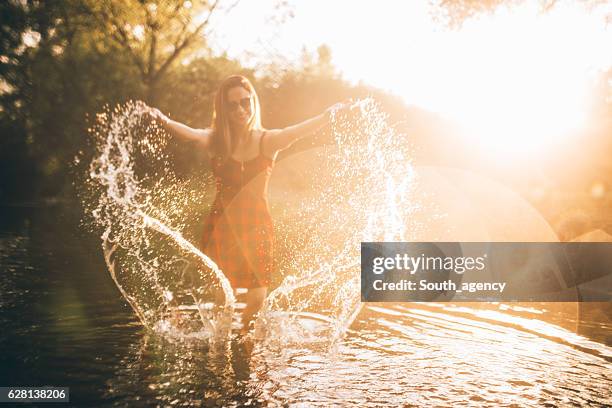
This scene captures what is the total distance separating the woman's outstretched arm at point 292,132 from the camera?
5.27 metres

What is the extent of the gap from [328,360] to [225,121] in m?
2.45

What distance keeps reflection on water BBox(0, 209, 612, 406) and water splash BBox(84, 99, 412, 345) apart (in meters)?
0.48

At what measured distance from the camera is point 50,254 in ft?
41.8

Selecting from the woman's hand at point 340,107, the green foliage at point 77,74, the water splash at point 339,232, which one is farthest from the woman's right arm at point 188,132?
the green foliage at point 77,74

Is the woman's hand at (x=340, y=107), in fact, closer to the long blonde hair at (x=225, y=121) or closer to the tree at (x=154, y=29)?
the long blonde hair at (x=225, y=121)

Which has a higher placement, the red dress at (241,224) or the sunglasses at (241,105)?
the sunglasses at (241,105)

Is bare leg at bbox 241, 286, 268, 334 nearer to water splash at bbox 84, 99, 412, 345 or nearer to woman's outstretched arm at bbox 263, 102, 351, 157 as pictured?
water splash at bbox 84, 99, 412, 345

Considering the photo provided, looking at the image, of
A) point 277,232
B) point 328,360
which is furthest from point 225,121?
point 277,232

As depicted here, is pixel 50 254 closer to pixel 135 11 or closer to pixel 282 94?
pixel 135 11

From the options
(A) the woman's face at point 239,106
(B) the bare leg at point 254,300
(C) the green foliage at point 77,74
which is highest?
(C) the green foliage at point 77,74

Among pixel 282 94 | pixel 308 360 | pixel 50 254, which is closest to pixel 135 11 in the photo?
pixel 282 94

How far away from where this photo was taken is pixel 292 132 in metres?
5.30

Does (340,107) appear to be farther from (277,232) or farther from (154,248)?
(277,232)

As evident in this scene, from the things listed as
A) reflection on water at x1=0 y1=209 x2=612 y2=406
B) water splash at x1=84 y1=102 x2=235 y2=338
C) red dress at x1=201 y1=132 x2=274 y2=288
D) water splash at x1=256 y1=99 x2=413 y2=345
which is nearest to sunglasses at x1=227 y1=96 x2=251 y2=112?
red dress at x1=201 y1=132 x2=274 y2=288
